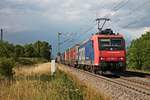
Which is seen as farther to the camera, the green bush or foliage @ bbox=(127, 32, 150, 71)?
foliage @ bbox=(127, 32, 150, 71)

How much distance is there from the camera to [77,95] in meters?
11.6

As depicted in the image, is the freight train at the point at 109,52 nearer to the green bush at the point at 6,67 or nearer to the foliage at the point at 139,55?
the green bush at the point at 6,67

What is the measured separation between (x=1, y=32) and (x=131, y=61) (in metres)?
35.5

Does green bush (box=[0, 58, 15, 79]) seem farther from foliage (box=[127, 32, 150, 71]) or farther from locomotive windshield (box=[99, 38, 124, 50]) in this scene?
foliage (box=[127, 32, 150, 71])

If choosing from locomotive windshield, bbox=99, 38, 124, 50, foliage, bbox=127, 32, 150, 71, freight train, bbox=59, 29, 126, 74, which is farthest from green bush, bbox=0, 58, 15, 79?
foliage, bbox=127, 32, 150, 71

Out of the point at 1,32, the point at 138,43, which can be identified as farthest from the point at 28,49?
the point at 1,32

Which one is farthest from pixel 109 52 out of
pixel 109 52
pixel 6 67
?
pixel 6 67

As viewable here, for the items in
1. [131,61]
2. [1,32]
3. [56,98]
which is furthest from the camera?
[131,61]

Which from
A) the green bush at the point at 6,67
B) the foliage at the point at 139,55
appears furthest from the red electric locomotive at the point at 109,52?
the foliage at the point at 139,55

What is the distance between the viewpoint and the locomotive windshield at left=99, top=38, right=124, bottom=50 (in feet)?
96.7

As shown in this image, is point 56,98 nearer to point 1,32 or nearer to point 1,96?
point 1,96

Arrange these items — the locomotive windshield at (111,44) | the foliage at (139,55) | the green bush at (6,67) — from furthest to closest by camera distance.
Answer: the foliage at (139,55), the locomotive windshield at (111,44), the green bush at (6,67)

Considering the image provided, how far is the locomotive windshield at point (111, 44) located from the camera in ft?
96.7

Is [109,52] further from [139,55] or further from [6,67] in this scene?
[139,55]
